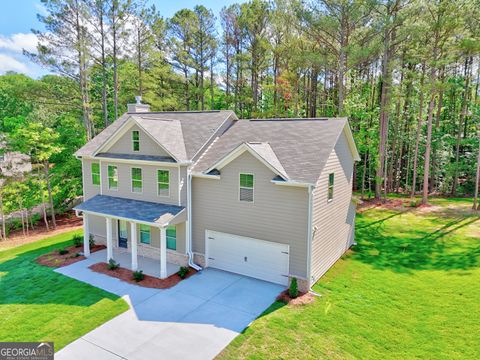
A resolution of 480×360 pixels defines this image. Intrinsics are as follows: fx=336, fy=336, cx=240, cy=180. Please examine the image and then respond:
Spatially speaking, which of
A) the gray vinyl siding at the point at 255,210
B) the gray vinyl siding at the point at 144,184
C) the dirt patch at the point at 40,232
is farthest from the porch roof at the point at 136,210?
the dirt patch at the point at 40,232

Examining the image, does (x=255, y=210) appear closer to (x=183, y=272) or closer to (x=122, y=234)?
(x=183, y=272)

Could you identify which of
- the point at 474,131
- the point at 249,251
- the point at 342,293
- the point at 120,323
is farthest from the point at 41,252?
the point at 474,131

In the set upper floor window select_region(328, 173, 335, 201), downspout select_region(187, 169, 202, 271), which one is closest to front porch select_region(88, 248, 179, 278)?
downspout select_region(187, 169, 202, 271)

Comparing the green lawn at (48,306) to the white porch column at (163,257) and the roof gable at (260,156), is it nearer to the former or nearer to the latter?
the white porch column at (163,257)

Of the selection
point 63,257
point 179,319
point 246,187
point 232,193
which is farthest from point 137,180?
point 179,319

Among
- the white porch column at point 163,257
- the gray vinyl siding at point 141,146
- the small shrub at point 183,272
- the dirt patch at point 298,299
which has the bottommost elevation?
the dirt patch at point 298,299

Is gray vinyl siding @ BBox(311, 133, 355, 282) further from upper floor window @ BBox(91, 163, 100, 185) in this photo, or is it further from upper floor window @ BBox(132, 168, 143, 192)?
upper floor window @ BBox(91, 163, 100, 185)

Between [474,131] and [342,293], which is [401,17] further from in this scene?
[342,293]
